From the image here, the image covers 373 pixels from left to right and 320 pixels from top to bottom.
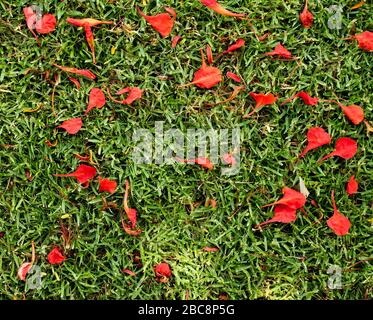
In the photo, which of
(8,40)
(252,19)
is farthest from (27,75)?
(252,19)

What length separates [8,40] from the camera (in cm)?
265

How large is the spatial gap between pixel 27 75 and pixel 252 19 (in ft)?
3.61

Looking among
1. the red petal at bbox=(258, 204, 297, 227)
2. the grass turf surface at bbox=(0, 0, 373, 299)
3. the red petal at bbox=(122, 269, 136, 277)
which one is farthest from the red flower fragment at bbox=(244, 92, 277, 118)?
the red petal at bbox=(122, 269, 136, 277)

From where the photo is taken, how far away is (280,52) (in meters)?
2.63

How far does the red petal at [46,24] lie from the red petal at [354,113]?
1.43m

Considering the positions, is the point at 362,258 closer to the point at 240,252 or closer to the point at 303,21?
the point at 240,252

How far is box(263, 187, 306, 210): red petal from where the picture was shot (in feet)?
8.48

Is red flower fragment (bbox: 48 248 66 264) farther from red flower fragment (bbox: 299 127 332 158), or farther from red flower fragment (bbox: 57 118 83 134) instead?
red flower fragment (bbox: 299 127 332 158)

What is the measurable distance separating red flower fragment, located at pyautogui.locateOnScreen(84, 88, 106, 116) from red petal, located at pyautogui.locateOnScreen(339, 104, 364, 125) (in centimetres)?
114

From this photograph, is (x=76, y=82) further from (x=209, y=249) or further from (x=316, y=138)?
(x=316, y=138)

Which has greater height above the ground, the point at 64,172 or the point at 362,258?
the point at 64,172

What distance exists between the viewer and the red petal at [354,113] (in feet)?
8.64

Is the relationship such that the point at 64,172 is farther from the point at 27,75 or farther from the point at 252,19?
the point at 252,19

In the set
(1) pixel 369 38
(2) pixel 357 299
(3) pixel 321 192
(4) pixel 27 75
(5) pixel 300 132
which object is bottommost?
(2) pixel 357 299
